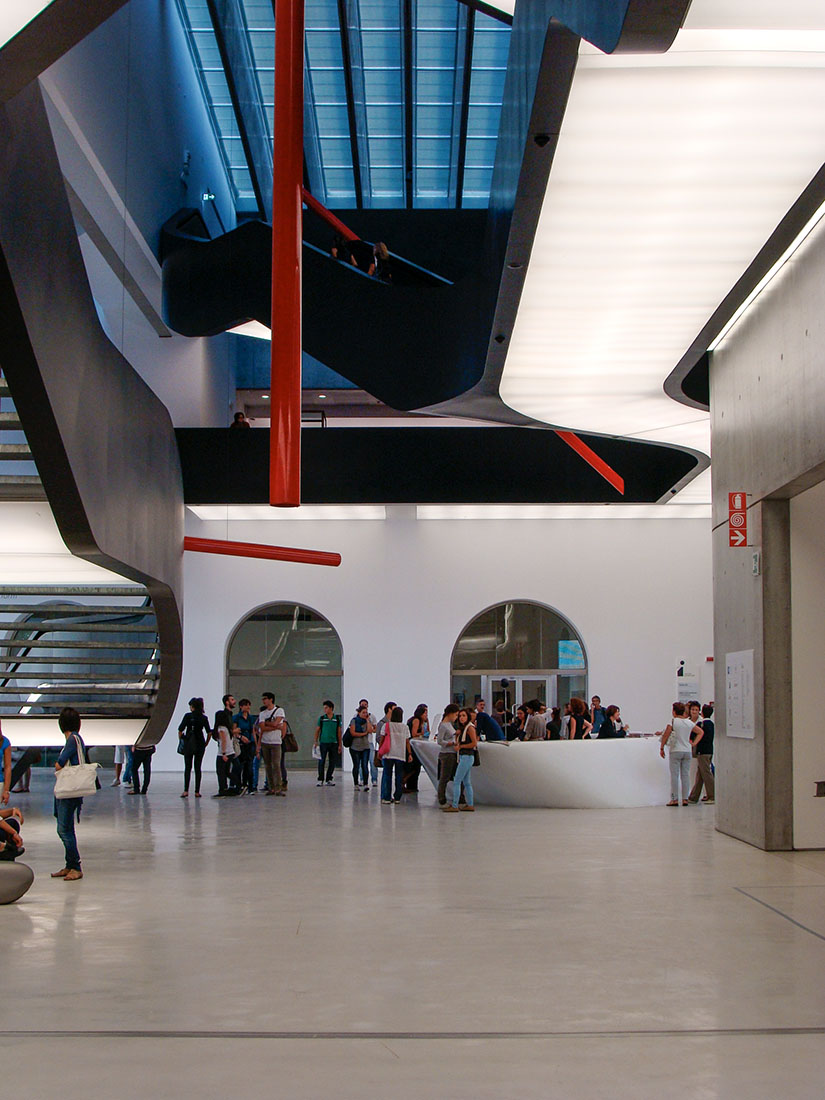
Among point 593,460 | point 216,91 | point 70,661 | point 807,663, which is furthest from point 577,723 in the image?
point 216,91

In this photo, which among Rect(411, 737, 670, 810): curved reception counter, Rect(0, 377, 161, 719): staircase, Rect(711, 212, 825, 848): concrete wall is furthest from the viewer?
Rect(411, 737, 670, 810): curved reception counter

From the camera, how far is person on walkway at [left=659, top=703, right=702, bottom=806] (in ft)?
47.0

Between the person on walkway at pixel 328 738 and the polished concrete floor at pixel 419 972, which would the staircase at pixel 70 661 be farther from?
the person on walkway at pixel 328 738

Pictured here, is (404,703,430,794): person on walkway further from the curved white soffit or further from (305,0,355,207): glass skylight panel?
(305,0,355,207): glass skylight panel

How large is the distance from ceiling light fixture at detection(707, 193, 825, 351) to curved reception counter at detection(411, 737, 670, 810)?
5487 mm

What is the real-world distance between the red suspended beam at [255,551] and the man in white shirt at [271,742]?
2274mm

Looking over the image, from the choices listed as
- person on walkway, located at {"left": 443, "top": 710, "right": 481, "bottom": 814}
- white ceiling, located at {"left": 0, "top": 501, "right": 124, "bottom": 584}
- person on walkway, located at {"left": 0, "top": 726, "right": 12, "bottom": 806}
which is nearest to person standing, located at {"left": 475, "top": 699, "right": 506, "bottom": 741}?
person on walkway, located at {"left": 443, "top": 710, "right": 481, "bottom": 814}

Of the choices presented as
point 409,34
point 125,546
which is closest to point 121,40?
point 409,34

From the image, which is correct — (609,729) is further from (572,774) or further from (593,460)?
(593,460)

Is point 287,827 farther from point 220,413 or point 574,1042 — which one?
point 220,413

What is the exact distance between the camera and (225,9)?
17.4 metres

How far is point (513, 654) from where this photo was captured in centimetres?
2300

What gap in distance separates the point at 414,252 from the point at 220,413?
9.97m

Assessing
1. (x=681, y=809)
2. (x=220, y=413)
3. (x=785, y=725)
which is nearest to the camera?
(x=785, y=725)
